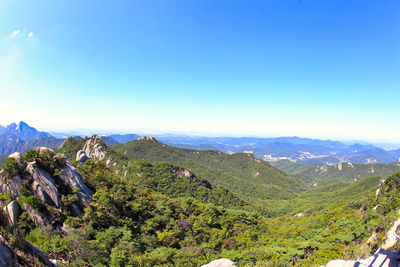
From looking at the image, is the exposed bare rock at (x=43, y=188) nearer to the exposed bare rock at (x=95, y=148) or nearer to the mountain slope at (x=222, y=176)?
the exposed bare rock at (x=95, y=148)

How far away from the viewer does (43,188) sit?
20609 millimetres

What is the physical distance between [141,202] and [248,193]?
126680 mm

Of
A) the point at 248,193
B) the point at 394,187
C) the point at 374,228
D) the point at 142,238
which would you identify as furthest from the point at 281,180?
the point at 142,238

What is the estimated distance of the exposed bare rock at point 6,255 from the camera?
493 cm

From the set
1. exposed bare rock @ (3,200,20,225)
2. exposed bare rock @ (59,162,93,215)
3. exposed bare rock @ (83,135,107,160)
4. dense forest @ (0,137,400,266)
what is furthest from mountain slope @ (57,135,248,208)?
exposed bare rock @ (3,200,20,225)

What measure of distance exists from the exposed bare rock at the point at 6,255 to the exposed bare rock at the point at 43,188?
19.1 meters

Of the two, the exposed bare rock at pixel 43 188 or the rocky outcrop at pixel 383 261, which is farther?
the exposed bare rock at pixel 43 188

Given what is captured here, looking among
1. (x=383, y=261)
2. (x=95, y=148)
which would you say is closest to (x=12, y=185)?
(x=383, y=261)

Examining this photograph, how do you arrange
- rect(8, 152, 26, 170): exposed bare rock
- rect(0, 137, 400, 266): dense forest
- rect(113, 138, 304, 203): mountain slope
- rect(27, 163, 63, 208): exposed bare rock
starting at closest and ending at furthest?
rect(0, 137, 400, 266): dense forest
rect(27, 163, 63, 208): exposed bare rock
rect(8, 152, 26, 170): exposed bare rock
rect(113, 138, 304, 203): mountain slope

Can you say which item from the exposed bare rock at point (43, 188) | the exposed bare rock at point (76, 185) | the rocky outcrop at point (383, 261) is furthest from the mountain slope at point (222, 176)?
the rocky outcrop at point (383, 261)

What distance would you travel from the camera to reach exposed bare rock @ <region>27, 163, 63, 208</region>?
19.9 m

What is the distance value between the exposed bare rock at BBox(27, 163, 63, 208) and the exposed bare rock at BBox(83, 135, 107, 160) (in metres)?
73.7

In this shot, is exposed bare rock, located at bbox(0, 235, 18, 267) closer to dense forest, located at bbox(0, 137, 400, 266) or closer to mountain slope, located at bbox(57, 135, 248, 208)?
dense forest, located at bbox(0, 137, 400, 266)

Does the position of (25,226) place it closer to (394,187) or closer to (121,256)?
(121,256)
